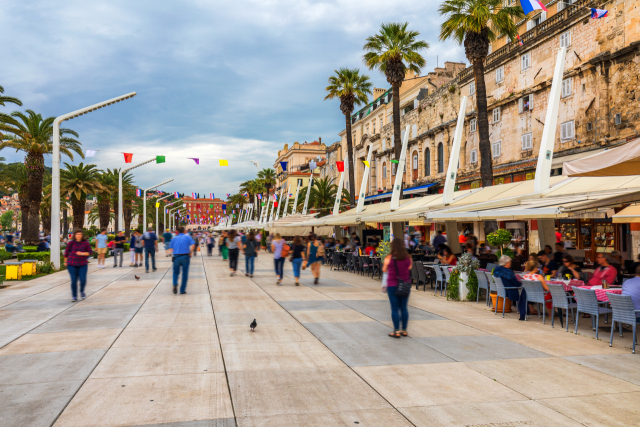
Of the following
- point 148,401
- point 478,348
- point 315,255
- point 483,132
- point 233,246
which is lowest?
point 478,348

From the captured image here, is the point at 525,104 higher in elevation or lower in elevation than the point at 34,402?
higher

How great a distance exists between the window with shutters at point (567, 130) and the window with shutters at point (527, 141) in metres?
2.47

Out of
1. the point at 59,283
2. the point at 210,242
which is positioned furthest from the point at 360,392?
the point at 210,242

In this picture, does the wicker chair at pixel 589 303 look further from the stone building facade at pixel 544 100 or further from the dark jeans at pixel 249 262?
the stone building facade at pixel 544 100

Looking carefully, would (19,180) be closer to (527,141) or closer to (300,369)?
(527,141)

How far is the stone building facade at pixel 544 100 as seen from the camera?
19.2m

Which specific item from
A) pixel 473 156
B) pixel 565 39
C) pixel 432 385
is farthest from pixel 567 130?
pixel 432 385

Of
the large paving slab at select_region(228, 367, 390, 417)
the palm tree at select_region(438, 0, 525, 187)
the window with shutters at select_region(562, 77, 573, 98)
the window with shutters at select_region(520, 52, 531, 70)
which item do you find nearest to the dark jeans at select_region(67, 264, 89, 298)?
the large paving slab at select_region(228, 367, 390, 417)

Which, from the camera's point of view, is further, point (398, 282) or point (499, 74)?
point (499, 74)

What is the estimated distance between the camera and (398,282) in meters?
8.01

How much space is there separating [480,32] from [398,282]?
1638 cm

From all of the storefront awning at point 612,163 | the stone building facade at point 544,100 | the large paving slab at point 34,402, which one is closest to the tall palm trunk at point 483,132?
the stone building facade at point 544,100

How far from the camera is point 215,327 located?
28.7ft

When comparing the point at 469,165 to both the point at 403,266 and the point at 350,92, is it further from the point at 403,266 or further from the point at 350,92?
the point at 403,266
